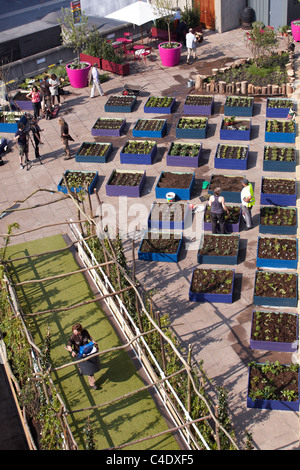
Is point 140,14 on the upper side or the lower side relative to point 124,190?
upper

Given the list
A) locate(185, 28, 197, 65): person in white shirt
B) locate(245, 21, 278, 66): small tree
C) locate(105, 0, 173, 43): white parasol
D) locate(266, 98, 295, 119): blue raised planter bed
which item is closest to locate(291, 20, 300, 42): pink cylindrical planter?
locate(245, 21, 278, 66): small tree

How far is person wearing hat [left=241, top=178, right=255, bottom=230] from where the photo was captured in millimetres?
18656

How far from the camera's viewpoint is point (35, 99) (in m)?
26.1

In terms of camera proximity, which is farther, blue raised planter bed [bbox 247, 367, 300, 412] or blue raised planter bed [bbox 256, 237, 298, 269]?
blue raised planter bed [bbox 256, 237, 298, 269]

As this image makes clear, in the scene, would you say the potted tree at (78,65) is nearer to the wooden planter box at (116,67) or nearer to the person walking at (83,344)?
the wooden planter box at (116,67)

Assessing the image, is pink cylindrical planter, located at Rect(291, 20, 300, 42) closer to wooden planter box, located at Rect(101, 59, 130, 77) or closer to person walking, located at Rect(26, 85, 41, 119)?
wooden planter box, located at Rect(101, 59, 130, 77)

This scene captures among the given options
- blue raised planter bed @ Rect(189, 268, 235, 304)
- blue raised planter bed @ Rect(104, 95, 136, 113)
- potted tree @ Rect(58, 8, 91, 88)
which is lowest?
blue raised planter bed @ Rect(189, 268, 235, 304)

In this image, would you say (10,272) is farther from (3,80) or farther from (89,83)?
(89,83)

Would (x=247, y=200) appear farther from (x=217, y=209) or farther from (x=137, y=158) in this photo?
(x=137, y=158)

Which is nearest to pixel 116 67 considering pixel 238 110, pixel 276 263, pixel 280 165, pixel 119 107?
pixel 119 107

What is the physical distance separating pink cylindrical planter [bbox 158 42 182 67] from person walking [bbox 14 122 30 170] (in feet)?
32.0

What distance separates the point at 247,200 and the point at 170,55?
1374 cm

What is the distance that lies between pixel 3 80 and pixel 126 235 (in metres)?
11.9

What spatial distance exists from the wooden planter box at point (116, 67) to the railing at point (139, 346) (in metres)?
13.0
